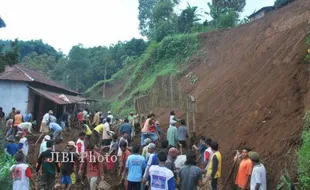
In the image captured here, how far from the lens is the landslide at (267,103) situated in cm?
823

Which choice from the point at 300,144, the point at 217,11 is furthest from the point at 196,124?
the point at 217,11

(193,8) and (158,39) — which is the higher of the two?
(193,8)

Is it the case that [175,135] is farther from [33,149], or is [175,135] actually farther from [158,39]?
[158,39]

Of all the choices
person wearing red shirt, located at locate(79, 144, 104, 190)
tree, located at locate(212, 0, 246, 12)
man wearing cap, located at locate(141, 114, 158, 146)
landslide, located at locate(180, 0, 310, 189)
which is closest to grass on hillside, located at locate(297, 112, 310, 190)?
landslide, located at locate(180, 0, 310, 189)

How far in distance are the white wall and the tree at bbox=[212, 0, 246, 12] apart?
25.2m

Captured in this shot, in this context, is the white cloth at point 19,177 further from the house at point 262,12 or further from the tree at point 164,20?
the tree at point 164,20

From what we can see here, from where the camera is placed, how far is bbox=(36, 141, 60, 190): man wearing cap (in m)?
7.88

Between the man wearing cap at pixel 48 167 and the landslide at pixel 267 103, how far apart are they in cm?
418

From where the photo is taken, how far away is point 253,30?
2366 centimetres

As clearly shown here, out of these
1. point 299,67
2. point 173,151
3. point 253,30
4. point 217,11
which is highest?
point 217,11

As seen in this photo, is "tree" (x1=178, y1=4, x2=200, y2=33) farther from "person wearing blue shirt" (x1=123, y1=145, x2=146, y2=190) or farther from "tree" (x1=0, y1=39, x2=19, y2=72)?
"person wearing blue shirt" (x1=123, y1=145, x2=146, y2=190)

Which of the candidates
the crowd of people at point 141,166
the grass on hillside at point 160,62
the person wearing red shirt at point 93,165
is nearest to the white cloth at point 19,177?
the crowd of people at point 141,166

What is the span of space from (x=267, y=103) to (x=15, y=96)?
49.6 feet

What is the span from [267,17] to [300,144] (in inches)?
680
